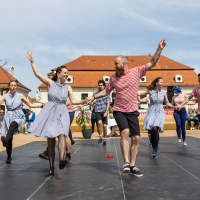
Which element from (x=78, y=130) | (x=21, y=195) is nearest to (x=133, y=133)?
(x=21, y=195)

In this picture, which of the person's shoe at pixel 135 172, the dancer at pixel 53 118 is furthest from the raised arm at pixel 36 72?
the person's shoe at pixel 135 172

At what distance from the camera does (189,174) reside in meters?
4.38

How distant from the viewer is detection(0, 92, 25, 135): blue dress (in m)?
5.91

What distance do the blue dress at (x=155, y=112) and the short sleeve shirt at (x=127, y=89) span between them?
2481mm

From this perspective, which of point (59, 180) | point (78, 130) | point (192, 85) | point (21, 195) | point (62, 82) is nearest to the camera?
point (21, 195)

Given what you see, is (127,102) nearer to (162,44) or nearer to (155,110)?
(162,44)

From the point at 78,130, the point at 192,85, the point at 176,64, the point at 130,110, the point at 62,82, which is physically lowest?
the point at 78,130

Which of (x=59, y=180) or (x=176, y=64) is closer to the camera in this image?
(x=59, y=180)

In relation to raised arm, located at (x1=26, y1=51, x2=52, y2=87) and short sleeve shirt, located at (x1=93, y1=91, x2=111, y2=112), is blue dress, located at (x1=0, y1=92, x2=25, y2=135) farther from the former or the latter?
short sleeve shirt, located at (x1=93, y1=91, x2=111, y2=112)

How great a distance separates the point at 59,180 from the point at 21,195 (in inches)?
32.9

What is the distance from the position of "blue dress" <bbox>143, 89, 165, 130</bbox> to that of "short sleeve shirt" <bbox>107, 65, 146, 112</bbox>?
248 cm

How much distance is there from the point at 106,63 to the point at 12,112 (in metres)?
50.7

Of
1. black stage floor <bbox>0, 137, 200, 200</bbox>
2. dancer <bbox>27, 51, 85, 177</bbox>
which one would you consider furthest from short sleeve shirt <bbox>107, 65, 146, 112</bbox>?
black stage floor <bbox>0, 137, 200, 200</bbox>

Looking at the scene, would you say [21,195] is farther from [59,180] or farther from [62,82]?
[62,82]
